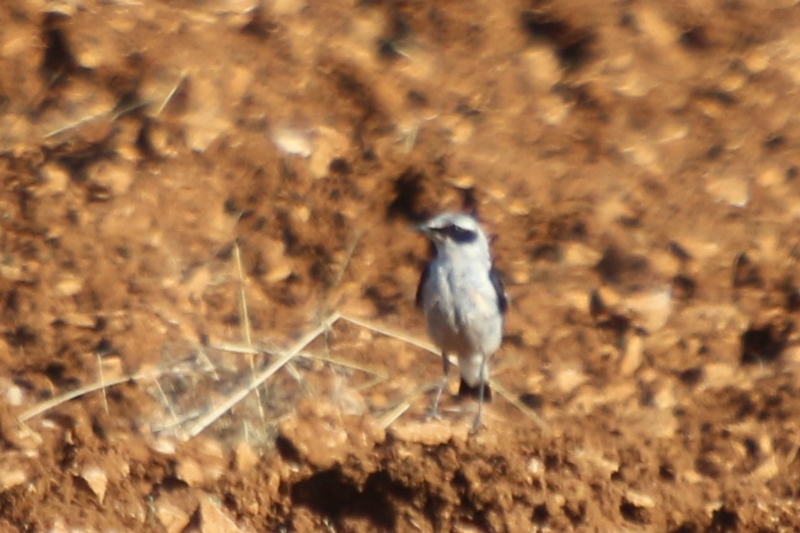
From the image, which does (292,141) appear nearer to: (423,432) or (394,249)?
(394,249)

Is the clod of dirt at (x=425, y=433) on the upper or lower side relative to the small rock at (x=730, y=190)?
lower

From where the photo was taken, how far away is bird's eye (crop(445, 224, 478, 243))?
19.9 feet

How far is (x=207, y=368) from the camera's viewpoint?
6.29 m

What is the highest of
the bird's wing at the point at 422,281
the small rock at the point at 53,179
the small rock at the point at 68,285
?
the small rock at the point at 53,179

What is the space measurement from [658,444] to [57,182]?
136 inches

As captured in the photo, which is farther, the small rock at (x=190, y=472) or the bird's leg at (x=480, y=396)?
the bird's leg at (x=480, y=396)

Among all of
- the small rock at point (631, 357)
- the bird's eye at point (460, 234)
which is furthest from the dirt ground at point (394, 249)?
the bird's eye at point (460, 234)

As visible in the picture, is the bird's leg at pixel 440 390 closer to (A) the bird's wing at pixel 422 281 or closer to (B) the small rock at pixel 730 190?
(A) the bird's wing at pixel 422 281

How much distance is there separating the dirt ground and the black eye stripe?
401mm

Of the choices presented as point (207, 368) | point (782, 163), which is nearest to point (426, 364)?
point (207, 368)

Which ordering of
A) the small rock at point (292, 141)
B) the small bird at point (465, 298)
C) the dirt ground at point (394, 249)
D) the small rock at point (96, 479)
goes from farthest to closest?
the small rock at point (292, 141)
the small bird at point (465, 298)
the dirt ground at point (394, 249)
the small rock at point (96, 479)

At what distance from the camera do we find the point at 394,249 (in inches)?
260

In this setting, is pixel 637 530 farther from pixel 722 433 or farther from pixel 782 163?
pixel 782 163

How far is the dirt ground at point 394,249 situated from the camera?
6.06 metres
